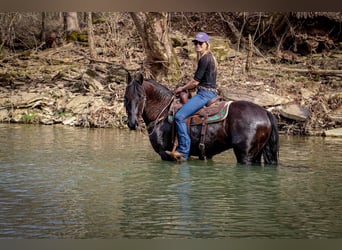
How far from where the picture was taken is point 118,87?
1870cm

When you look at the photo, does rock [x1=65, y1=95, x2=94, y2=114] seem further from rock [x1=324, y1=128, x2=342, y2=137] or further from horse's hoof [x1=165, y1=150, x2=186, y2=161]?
horse's hoof [x1=165, y1=150, x2=186, y2=161]

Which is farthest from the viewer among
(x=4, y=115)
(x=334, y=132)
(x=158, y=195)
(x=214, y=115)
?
(x=4, y=115)

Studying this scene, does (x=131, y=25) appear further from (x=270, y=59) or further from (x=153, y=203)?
(x=153, y=203)

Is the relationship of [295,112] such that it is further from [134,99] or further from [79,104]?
[134,99]

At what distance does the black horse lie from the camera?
9422mm

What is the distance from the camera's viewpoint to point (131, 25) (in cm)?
2358

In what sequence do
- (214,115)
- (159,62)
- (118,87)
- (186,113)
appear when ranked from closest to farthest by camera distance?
(214,115) → (186,113) → (118,87) → (159,62)

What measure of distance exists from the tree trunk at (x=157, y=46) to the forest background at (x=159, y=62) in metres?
0.03

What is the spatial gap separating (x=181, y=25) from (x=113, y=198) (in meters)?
17.6

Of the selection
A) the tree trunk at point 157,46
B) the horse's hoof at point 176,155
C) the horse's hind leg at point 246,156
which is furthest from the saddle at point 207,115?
the tree trunk at point 157,46

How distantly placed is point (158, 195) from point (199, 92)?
2627 millimetres

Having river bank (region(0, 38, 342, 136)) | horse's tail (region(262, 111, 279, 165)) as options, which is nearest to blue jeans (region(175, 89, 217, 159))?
horse's tail (region(262, 111, 279, 165))

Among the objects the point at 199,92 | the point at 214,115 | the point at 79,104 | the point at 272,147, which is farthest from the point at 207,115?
the point at 79,104
